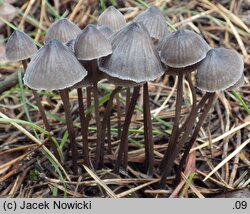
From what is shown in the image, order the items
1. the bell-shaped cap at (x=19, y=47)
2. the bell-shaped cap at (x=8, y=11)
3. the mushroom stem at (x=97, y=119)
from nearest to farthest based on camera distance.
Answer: the mushroom stem at (x=97, y=119), the bell-shaped cap at (x=19, y=47), the bell-shaped cap at (x=8, y=11)

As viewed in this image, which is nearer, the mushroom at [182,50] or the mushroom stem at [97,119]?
the mushroom at [182,50]

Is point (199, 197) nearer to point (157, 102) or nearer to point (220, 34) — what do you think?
point (157, 102)

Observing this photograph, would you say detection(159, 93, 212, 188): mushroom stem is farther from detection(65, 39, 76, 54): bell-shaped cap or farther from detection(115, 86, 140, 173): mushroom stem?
detection(65, 39, 76, 54): bell-shaped cap

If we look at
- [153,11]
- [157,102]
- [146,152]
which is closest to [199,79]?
[153,11]

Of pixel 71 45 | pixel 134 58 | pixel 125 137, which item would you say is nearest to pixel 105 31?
pixel 71 45

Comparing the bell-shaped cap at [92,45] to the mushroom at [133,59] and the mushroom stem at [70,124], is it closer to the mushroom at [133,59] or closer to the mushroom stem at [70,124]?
the mushroom at [133,59]

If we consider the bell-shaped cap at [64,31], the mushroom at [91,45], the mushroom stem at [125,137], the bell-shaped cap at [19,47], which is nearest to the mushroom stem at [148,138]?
the mushroom stem at [125,137]
